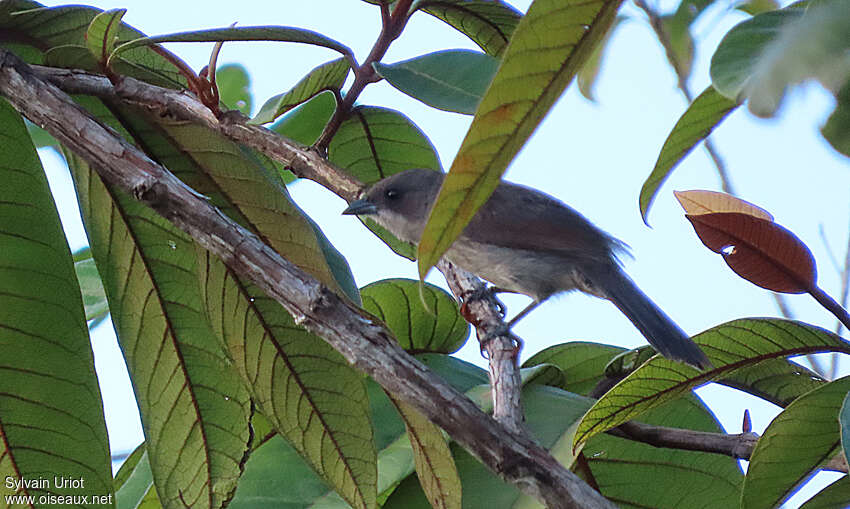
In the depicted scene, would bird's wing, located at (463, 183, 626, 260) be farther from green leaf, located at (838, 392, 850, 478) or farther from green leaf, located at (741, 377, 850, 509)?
green leaf, located at (838, 392, 850, 478)

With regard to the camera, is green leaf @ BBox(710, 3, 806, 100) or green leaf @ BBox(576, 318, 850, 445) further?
green leaf @ BBox(576, 318, 850, 445)

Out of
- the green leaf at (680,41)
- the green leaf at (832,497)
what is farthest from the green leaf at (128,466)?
the green leaf at (680,41)

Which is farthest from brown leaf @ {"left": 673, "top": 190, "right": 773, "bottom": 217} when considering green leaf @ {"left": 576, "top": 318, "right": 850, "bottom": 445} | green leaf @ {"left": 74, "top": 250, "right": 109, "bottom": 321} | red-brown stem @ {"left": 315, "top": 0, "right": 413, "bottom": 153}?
green leaf @ {"left": 74, "top": 250, "right": 109, "bottom": 321}

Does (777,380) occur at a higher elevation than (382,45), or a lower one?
lower

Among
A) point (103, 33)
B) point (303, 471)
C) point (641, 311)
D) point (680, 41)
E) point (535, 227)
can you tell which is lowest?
point (303, 471)

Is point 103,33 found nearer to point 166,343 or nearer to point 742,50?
point 166,343

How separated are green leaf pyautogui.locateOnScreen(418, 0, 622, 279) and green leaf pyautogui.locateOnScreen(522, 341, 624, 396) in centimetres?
116

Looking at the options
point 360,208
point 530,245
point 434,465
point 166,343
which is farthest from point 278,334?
point 530,245

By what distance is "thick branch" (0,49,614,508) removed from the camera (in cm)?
141

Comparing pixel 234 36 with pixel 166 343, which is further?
pixel 166 343

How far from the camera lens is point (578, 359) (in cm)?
223

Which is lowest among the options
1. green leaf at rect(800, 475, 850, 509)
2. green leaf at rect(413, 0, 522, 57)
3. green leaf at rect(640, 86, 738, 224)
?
green leaf at rect(800, 475, 850, 509)

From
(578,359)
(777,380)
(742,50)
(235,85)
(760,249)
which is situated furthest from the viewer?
(235,85)

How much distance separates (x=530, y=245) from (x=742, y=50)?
235 centimetres
